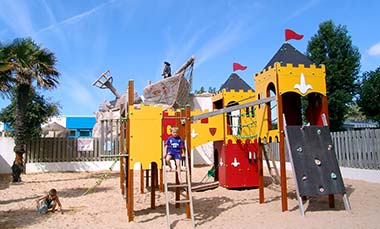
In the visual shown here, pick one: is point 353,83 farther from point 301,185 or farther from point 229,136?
point 301,185

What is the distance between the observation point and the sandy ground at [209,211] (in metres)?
6.81

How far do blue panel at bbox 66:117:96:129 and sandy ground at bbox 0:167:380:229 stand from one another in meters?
24.3

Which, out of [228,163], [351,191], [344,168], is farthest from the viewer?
[344,168]

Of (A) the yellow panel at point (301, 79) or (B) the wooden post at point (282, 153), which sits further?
(A) the yellow panel at point (301, 79)

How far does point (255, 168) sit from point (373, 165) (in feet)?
14.1

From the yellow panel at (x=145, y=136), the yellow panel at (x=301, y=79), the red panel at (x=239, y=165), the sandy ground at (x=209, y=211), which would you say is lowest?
the sandy ground at (x=209, y=211)

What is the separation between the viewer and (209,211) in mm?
8172

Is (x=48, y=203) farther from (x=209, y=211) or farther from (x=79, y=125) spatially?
(x=79, y=125)

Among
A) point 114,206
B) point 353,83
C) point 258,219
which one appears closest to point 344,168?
point 258,219

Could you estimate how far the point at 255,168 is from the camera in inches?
468

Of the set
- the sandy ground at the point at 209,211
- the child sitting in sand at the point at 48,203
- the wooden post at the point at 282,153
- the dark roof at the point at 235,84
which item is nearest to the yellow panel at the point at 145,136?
the sandy ground at the point at 209,211

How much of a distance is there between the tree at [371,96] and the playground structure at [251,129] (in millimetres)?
12231

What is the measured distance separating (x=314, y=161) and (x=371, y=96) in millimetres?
15703

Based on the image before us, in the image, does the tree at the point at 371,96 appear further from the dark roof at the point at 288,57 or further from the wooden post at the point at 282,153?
the wooden post at the point at 282,153
